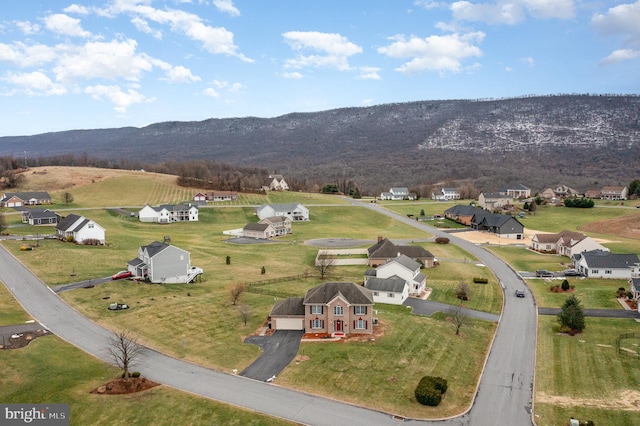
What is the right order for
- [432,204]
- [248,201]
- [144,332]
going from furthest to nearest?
[432,204], [248,201], [144,332]

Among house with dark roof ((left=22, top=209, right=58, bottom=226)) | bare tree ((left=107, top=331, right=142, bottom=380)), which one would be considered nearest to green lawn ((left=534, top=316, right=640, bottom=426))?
bare tree ((left=107, top=331, right=142, bottom=380))

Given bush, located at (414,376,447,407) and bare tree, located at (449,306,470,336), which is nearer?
bush, located at (414,376,447,407)

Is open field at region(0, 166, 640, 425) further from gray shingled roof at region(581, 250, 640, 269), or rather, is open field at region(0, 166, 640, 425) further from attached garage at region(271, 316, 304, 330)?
gray shingled roof at region(581, 250, 640, 269)

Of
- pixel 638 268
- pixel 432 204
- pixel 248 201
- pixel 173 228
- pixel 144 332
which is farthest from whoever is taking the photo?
pixel 432 204

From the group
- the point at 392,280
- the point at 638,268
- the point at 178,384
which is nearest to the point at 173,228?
the point at 392,280

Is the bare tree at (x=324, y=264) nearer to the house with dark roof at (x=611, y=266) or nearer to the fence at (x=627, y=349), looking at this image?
the fence at (x=627, y=349)

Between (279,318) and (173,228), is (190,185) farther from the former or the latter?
(279,318)

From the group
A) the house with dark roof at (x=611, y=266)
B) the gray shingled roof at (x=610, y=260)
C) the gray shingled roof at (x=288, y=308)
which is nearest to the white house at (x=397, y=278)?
the gray shingled roof at (x=288, y=308)
